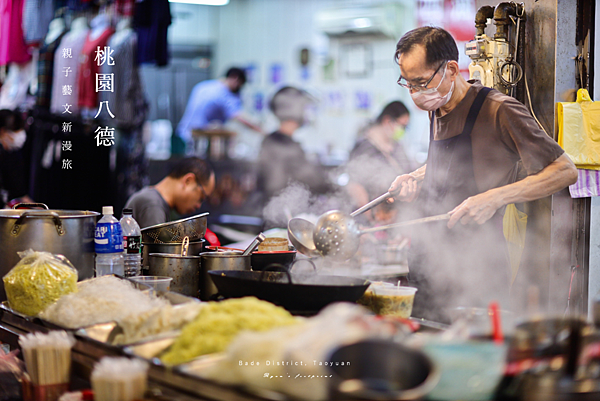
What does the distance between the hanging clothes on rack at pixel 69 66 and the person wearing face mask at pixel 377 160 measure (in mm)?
2820

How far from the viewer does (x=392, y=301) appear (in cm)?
179

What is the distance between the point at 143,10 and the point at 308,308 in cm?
417

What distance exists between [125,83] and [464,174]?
3587 millimetres

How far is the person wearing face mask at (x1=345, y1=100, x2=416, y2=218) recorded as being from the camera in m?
4.45

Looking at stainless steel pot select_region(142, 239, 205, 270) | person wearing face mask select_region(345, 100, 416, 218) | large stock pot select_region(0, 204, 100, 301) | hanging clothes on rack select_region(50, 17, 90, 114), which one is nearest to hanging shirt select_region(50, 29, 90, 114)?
hanging clothes on rack select_region(50, 17, 90, 114)

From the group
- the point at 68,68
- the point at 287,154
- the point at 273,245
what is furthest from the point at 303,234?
the point at 68,68

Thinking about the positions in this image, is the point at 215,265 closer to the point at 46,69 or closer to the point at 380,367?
the point at 380,367

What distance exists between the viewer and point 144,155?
5.35 metres

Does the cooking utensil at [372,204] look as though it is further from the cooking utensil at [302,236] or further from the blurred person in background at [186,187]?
the blurred person in background at [186,187]

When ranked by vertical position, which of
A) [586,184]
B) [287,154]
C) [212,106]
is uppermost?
[212,106]

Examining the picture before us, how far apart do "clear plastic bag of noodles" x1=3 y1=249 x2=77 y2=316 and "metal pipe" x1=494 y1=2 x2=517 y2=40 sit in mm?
2568

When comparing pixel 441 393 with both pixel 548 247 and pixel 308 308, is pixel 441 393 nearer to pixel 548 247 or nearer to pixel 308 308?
pixel 308 308

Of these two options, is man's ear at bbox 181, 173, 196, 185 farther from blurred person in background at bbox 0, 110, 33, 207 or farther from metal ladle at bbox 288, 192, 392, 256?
blurred person in background at bbox 0, 110, 33, 207

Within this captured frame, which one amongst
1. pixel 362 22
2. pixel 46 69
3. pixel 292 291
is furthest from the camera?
pixel 362 22
